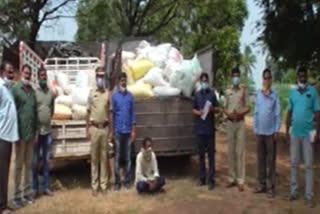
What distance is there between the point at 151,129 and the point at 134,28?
49.4 ft

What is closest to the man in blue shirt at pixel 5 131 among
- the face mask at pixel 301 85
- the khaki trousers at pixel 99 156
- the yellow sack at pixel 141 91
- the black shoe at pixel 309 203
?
the khaki trousers at pixel 99 156

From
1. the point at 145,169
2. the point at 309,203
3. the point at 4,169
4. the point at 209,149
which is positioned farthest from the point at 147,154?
the point at 309,203

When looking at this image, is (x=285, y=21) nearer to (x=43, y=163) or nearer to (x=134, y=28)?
(x=43, y=163)

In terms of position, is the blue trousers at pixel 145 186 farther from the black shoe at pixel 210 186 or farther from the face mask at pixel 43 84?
the face mask at pixel 43 84

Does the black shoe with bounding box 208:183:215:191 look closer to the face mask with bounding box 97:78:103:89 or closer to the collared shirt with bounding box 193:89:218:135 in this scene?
the collared shirt with bounding box 193:89:218:135

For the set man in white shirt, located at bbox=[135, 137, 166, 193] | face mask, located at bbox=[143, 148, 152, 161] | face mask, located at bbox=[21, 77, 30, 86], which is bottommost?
man in white shirt, located at bbox=[135, 137, 166, 193]

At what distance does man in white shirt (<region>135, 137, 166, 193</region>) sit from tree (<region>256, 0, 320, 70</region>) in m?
5.61

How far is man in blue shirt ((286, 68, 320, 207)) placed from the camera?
7.50 m

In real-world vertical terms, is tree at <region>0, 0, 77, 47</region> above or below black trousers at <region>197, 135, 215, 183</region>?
above

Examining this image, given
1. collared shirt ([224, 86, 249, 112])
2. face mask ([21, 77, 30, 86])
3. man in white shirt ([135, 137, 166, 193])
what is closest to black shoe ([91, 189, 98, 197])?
man in white shirt ([135, 137, 166, 193])

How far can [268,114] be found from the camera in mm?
7922

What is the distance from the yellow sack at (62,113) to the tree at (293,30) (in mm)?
5936

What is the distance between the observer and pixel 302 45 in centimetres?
1238

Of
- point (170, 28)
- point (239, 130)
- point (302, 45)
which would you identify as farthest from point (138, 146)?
point (170, 28)
